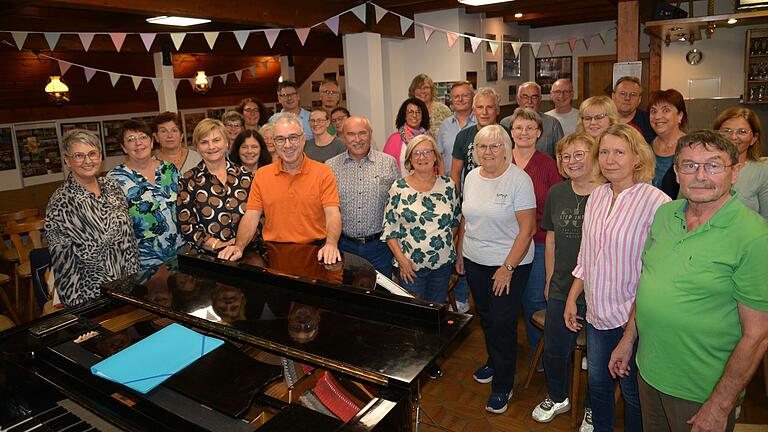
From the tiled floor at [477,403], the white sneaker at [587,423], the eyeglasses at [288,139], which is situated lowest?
the tiled floor at [477,403]

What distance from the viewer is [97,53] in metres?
7.60

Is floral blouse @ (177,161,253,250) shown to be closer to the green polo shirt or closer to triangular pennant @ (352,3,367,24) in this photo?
the green polo shirt

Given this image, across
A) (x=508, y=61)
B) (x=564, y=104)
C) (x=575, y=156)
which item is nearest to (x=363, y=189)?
(x=575, y=156)

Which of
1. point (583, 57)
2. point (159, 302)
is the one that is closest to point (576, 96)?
point (583, 57)

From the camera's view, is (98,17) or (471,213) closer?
(471,213)

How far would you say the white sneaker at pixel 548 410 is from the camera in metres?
2.77

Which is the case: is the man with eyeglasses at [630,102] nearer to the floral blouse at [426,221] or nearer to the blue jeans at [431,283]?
the floral blouse at [426,221]

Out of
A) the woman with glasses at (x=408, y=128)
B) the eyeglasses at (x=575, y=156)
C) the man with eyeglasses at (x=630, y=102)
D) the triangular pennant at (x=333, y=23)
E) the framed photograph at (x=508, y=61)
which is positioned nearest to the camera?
the eyeglasses at (x=575, y=156)

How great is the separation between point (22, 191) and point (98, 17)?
12.3 ft

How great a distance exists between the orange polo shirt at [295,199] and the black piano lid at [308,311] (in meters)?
0.42

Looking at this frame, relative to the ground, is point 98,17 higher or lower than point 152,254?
higher

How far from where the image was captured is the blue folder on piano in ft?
4.87

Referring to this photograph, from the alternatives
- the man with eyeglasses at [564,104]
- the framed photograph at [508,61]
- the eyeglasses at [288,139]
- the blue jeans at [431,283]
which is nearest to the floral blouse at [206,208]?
the eyeglasses at [288,139]

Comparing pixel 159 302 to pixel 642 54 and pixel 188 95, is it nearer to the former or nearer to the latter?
pixel 188 95
